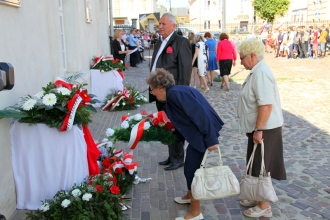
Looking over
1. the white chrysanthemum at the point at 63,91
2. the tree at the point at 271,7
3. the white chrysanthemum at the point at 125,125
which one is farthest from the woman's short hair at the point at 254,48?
the tree at the point at 271,7

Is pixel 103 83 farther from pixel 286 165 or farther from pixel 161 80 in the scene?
pixel 161 80

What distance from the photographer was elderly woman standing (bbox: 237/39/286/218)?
142 inches

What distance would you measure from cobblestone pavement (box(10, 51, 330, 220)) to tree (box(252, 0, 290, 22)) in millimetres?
39708

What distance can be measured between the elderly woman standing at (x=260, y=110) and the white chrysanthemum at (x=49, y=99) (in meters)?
1.96

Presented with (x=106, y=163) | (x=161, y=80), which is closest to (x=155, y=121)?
(x=161, y=80)

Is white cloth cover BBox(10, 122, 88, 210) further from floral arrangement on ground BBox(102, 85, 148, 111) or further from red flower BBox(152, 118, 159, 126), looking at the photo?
floral arrangement on ground BBox(102, 85, 148, 111)

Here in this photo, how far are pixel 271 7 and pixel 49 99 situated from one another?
4761cm

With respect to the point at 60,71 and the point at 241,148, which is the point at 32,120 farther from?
the point at 241,148

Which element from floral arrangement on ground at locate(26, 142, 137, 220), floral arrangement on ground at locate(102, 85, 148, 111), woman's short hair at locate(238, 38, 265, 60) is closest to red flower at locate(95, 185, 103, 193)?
floral arrangement on ground at locate(26, 142, 137, 220)

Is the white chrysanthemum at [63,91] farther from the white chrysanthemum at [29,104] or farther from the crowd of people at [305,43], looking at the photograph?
the crowd of people at [305,43]

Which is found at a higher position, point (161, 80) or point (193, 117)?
point (161, 80)

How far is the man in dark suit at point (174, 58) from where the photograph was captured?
5312 mm

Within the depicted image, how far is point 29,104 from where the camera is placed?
148 inches

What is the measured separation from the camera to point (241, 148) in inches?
250
